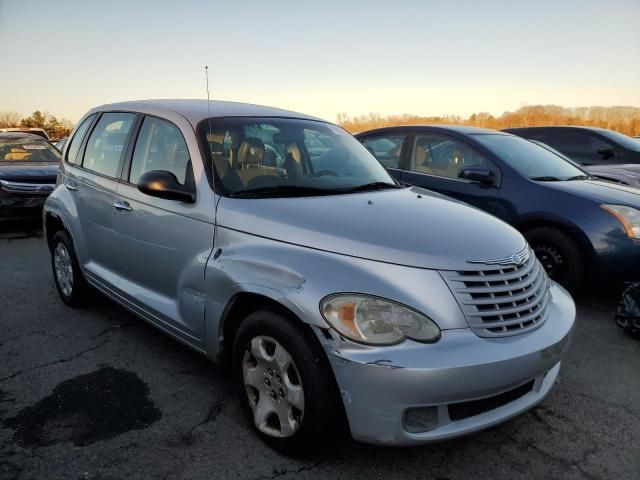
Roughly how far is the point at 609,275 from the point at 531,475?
272 centimetres

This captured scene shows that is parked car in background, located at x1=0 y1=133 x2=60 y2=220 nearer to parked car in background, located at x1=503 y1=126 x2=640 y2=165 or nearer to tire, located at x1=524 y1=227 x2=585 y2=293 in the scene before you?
tire, located at x1=524 y1=227 x2=585 y2=293

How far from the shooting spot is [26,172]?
25.4 ft

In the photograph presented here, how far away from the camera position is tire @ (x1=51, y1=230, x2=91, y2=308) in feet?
13.7

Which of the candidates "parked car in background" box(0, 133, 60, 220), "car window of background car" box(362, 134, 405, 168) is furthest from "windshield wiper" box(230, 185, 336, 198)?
"parked car in background" box(0, 133, 60, 220)

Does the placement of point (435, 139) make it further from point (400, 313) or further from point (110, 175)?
point (400, 313)

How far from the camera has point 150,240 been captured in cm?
309

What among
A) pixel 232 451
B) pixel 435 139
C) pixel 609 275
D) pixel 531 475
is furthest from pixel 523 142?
pixel 232 451

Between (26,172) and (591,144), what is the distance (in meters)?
9.17

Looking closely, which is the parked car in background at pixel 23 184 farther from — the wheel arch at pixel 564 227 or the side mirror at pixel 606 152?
the side mirror at pixel 606 152

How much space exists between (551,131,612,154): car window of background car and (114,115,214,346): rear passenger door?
24.8 feet

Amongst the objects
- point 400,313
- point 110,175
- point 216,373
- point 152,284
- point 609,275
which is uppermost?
point 110,175

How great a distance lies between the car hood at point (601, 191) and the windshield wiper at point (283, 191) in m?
2.87

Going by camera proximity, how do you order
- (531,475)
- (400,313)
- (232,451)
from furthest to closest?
(232,451) → (531,475) → (400,313)

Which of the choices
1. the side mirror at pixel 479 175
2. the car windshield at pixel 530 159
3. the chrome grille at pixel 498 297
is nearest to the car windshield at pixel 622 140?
the car windshield at pixel 530 159
